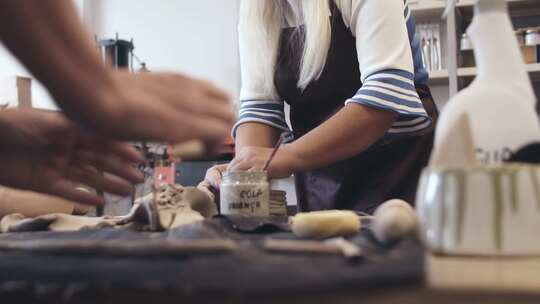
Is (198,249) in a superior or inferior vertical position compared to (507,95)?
inferior

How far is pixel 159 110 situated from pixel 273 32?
0.98 meters

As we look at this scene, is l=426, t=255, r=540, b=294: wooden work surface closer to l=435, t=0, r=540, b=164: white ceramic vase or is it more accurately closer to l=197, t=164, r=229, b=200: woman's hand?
l=435, t=0, r=540, b=164: white ceramic vase

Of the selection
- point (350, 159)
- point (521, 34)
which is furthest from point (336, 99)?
point (521, 34)

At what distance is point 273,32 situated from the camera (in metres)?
1.37

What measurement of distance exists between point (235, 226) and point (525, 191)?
363 millimetres

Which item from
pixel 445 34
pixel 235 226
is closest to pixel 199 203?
pixel 235 226

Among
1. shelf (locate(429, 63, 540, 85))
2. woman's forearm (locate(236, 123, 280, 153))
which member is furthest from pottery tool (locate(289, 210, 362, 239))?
shelf (locate(429, 63, 540, 85))

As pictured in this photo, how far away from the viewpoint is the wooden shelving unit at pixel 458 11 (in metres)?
2.60

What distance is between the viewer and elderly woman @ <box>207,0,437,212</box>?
1165mm

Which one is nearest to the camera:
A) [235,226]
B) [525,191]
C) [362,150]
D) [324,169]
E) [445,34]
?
[525,191]

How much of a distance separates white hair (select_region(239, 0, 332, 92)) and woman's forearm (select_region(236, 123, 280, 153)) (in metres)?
0.09

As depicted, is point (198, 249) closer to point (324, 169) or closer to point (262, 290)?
point (262, 290)

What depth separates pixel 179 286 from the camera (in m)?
0.36

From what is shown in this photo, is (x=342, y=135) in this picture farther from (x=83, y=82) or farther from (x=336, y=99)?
(x=83, y=82)
